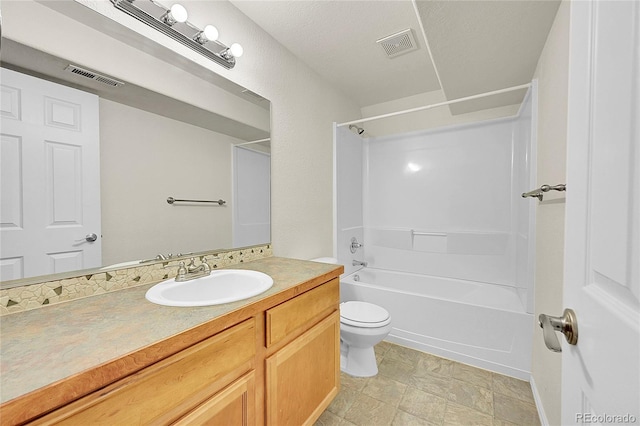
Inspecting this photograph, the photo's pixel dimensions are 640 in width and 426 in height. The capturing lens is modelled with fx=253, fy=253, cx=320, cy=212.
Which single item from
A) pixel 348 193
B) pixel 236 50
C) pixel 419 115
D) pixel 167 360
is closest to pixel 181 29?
pixel 236 50

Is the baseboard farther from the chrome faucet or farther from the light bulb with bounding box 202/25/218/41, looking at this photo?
the light bulb with bounding box 202/25/218/41

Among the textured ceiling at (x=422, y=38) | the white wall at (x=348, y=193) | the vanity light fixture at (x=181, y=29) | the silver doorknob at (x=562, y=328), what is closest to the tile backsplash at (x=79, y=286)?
the vanity light fixture at (x=181, y=29)

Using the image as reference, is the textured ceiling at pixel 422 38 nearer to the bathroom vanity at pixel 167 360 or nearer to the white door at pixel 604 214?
the white door at pixel 604 214

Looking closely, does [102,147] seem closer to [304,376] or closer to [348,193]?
[304,376]

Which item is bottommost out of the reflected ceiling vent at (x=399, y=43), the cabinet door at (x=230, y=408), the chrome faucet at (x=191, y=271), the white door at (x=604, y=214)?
the cabinet door at (x=230, y=408)

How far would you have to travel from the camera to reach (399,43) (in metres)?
1.93

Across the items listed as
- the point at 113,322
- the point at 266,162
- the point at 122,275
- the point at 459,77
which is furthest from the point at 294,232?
the point at 459,77

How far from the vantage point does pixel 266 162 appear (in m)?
1.78

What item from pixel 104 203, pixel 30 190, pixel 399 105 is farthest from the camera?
pixel 399 105

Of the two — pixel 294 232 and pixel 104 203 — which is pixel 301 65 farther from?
pixel 104 203

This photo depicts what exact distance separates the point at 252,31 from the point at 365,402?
249 cm

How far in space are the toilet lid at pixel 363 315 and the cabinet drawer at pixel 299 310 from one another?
40cm

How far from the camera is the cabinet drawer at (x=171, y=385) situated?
0.55 m

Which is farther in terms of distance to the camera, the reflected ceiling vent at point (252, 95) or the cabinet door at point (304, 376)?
the reflected ceiling vent at point (252, 95)
